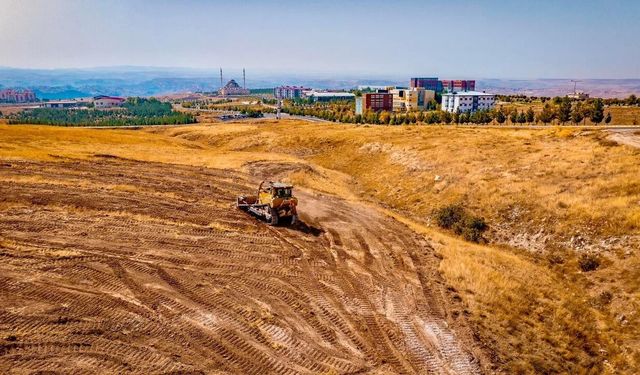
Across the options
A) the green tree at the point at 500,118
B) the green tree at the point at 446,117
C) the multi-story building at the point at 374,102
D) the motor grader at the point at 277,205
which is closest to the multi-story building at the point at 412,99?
the multi-story building at the point at 374,102

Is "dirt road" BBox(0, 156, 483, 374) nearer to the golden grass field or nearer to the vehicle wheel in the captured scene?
the vehicle wheel

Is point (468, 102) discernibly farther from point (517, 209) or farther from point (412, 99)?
point (517, 209)

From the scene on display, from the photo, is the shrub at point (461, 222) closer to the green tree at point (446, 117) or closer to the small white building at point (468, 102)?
the green tree at point (446, 117)

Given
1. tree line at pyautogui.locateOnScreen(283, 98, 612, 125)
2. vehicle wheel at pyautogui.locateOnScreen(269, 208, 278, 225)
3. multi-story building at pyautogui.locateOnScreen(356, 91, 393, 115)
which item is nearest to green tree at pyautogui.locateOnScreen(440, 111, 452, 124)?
tree line at pyautogui.locateOnScreen(283, 98, 612, 125)

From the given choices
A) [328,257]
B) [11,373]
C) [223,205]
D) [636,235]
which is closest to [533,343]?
[328,257]

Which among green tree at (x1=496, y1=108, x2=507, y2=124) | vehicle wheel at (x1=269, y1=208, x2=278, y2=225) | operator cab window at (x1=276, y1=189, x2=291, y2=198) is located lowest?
vehicle wheel at (x1=269, y1=208, x2=278, y2=225)
